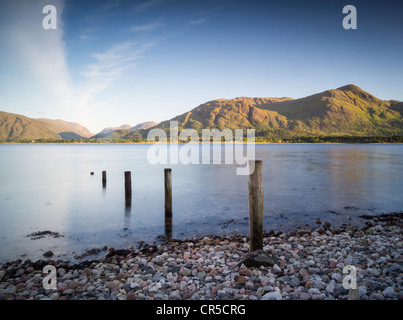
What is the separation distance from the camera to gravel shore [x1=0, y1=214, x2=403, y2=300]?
6.12 metres

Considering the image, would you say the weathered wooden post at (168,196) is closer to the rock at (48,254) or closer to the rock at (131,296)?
the rock at (48,254)

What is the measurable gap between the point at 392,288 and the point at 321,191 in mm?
19350

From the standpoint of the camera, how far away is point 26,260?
9398mm

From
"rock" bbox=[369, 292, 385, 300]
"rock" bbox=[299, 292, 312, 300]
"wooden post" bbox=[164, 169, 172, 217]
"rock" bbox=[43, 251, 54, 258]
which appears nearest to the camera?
"rock" bbox=[369, 292, 385, 300]

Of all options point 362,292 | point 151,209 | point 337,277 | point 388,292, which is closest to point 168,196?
point 151,209

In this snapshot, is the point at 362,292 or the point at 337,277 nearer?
the point at 362,292

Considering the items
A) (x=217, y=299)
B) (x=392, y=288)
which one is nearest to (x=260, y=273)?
(x=217, y=299)

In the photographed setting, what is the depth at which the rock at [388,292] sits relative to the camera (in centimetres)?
570

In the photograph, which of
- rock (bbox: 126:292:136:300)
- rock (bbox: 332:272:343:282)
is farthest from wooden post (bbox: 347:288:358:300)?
rock (bbox: 126:292:136:300)

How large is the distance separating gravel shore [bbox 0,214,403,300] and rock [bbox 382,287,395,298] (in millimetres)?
21

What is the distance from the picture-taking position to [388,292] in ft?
18.8

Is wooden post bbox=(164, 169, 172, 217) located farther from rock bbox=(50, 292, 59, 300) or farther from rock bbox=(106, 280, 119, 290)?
rock bbox=(50, 292, 59, 300)

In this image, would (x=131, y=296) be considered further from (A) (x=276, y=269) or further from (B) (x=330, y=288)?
(B) (x=330, y=288)

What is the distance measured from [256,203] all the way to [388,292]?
3923 mm
